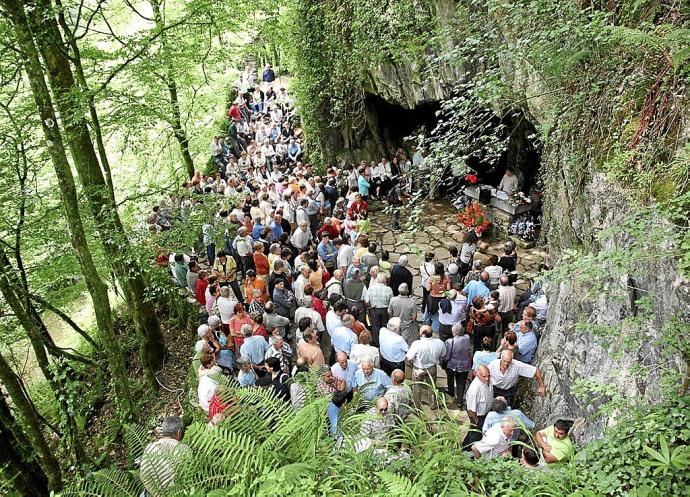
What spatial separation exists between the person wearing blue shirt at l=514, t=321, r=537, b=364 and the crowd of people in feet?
0.06

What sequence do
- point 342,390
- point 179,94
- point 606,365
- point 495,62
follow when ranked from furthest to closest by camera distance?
point 179,94 < point 495,62 < point 342,390 < point 606,365

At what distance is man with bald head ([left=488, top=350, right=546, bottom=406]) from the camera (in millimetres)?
6348

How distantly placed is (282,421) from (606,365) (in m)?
4.02

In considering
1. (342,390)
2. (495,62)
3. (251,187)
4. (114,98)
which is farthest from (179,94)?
(342,390)

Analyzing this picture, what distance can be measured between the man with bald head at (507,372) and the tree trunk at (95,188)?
5.52m

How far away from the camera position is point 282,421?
10.9 ft

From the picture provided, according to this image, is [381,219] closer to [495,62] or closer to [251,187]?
[251,187]

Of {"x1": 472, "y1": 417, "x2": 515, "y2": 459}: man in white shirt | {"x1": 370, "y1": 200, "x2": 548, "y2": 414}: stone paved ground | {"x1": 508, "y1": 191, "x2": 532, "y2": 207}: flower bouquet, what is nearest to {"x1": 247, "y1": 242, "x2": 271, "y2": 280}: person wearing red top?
{"x1": 370, "y1": 200, "x2": 548, "y2": 414}: stone paved ground

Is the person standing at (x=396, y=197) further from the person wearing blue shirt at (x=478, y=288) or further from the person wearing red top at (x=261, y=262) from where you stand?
the person wearing blue shirt at (x=478, y=288)

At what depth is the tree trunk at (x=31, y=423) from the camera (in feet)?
19.8

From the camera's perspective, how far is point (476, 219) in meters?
12.2

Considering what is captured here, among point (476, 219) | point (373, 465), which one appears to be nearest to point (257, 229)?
point (476, 219)

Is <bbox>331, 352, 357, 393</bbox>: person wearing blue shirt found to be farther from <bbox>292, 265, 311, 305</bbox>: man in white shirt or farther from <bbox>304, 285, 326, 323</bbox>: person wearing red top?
<bbox>292, 265, 311, 305</bbox>: man in white shirt

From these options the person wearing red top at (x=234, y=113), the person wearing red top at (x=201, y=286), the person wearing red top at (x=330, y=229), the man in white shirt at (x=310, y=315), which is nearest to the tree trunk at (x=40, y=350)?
the person wearing red top at (x=201, y=286)
